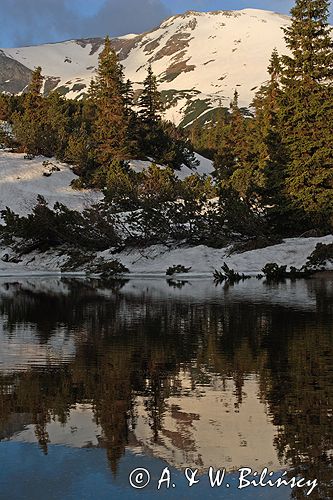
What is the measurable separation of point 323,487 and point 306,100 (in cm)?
3142

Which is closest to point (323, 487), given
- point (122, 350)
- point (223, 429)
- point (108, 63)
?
point (223, 429)

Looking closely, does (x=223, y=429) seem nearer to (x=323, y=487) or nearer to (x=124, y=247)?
(x=323, y=487)

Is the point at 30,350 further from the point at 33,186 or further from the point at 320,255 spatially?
the point at 33,186

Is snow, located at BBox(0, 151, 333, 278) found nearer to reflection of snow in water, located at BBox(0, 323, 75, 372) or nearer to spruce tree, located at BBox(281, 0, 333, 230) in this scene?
spruce tree, located at BBox(281, 0, 333, 230)

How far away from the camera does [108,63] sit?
55094mm

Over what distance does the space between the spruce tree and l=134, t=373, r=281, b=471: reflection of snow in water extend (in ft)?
79.4

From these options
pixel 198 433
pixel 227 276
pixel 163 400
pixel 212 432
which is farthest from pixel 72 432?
pixel 227 276

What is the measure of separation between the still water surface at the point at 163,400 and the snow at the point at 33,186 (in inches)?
984

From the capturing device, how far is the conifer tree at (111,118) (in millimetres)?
50531

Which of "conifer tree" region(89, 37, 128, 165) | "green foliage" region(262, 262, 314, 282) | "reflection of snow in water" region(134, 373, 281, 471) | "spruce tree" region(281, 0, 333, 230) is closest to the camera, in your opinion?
"reflection of snow in water" region(134, 373, 281, 471)

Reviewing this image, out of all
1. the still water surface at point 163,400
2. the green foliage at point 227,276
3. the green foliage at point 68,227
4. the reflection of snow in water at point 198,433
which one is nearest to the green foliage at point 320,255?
the green foliage at point 227,276

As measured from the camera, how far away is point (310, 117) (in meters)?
33.9

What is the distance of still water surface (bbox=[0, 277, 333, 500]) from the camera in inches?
217

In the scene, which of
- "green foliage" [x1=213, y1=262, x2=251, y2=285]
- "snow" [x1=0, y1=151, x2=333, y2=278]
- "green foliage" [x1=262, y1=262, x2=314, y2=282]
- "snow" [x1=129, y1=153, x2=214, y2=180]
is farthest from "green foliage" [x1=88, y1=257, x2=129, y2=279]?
"snow" [x1=129, y1=153, x2=214, y2=180]
